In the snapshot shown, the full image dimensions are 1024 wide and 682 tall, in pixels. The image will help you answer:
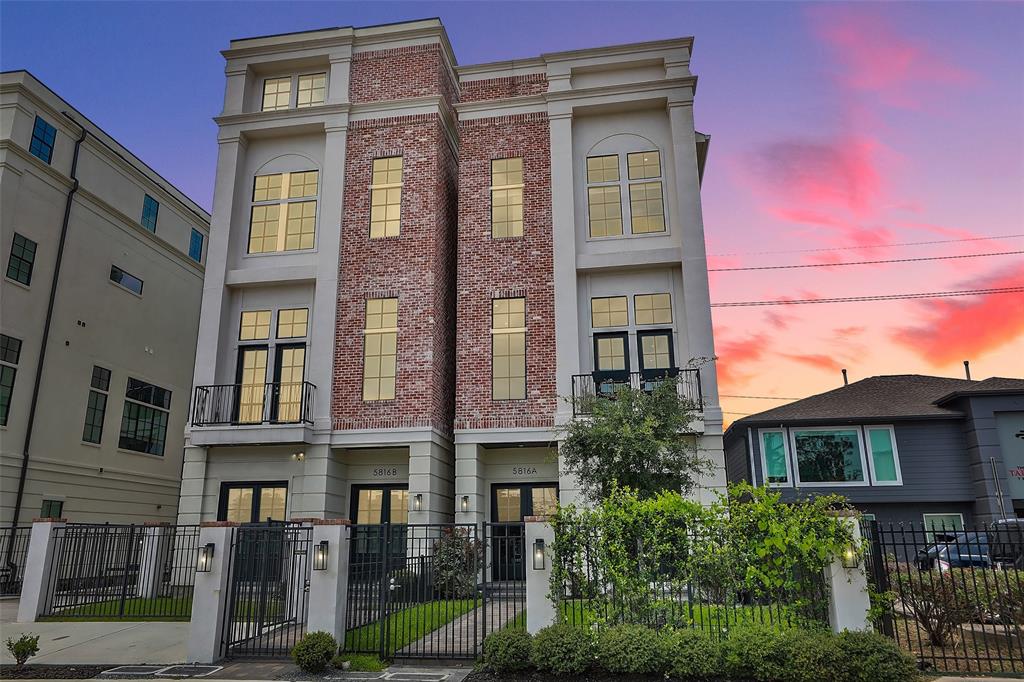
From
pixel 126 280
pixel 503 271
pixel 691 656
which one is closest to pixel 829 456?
pixel 503 271

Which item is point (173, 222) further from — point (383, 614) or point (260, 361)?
point (383, 614)

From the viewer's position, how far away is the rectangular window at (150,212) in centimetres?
2380

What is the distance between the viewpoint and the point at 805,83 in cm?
1631

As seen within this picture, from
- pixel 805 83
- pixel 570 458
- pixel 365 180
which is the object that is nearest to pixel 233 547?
pixel 570 458

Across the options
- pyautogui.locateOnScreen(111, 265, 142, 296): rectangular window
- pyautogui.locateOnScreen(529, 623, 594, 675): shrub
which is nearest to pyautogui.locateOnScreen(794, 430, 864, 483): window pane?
pyautogui.locateOnScreen(529, 623, 594, 675): shrub

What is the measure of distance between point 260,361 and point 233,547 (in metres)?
8.70

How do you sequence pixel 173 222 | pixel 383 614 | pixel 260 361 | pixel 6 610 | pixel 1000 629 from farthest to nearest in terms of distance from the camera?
pixel 173 222, pixel 260 361, pixel 6 610, pixel 1000 629, pixel 383 614

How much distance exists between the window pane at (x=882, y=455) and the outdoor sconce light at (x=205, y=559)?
18.6m

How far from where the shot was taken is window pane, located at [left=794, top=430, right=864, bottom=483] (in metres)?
20.3

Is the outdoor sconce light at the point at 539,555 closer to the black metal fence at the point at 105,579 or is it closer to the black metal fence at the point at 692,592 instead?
the black metal fence at the point at 692,592

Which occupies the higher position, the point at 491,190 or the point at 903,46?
the point at 903,46

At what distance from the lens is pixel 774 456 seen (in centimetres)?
2091

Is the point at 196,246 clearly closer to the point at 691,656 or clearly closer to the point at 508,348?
the point at 508,348

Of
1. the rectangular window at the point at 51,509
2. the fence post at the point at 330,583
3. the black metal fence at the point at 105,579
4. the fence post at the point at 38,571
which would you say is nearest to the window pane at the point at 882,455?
the fence post at the point at 330,583
